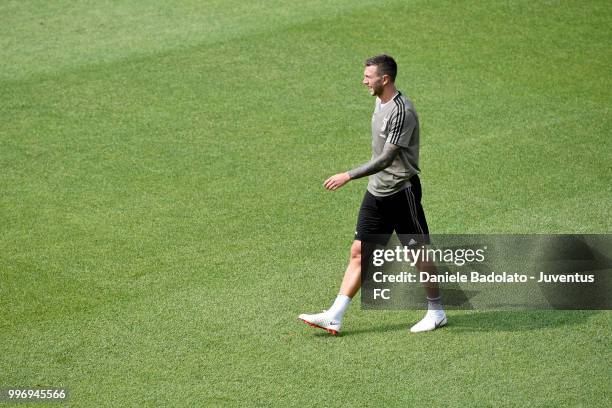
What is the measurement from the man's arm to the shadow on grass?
129 cm

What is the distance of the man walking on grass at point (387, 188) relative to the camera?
7805 mm

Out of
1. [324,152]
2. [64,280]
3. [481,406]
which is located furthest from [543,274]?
[64,280]

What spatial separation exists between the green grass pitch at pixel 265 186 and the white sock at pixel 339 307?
22cm

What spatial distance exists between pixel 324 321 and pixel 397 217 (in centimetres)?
104

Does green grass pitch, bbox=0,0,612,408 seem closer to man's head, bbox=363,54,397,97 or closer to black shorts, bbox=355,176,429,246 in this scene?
black shorts, bbox=355,176,429,246

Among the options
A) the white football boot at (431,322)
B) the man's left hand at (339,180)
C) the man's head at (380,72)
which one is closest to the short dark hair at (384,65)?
the man's head at (380,72)

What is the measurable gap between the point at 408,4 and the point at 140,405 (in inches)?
395

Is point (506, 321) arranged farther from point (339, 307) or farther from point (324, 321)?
point (324, 321)

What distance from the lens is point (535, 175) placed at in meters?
10.9

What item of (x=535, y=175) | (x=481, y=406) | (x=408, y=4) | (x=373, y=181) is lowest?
(x=481, y=406)

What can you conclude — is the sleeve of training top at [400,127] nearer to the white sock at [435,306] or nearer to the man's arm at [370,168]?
the man's arm at [370,168]

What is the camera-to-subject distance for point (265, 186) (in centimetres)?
1079

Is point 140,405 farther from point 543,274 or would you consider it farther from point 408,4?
point 408,4

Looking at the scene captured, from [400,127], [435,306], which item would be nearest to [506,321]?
[435,306]
